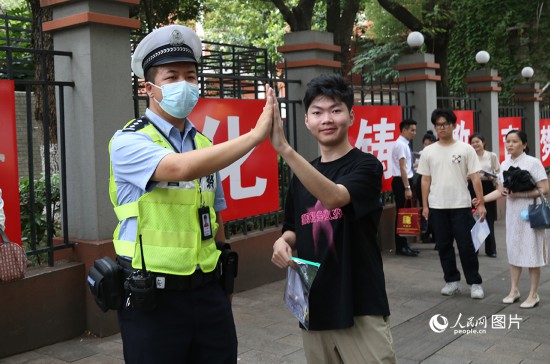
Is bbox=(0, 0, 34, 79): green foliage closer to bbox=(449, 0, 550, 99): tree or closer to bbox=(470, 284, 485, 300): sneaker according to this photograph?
bbox=(470, 284, 485, 300): sneaker

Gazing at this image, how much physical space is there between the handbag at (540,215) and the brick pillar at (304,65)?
105 inches

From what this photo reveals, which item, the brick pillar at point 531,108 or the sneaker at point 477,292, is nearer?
the sneaker at point 477,292

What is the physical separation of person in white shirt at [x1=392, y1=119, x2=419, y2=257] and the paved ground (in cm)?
163

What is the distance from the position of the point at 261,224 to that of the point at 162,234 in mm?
4764

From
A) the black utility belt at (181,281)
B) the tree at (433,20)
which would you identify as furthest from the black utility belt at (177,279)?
the tree at (433,20)

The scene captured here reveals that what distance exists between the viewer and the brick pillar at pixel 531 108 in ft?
50.5

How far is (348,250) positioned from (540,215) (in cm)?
366

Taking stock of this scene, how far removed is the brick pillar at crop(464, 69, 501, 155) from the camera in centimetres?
1252

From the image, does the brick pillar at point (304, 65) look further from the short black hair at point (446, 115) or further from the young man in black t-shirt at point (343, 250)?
the young man in black t-shirt at point (343, 250)

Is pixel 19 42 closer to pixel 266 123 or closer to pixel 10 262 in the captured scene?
pixel 10 262

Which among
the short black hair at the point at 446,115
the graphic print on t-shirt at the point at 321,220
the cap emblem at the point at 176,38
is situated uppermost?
the cap emblem at the point at 176,38

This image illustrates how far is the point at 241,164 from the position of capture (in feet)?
21.7

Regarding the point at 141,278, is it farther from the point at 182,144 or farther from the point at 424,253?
the point at 424,253

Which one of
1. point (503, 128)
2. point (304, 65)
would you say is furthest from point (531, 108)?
point (304, 65)
